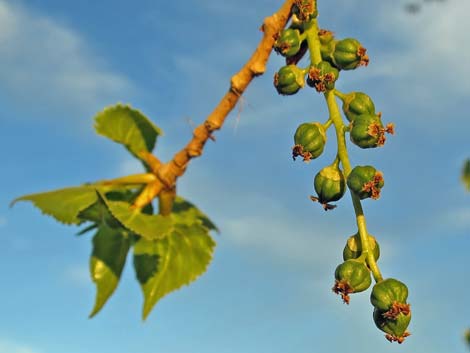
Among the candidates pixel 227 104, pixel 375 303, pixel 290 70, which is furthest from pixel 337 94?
pixel 375 303

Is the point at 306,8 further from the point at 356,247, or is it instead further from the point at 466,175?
the point at 466,175

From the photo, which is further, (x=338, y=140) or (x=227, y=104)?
(x=227, y=104)

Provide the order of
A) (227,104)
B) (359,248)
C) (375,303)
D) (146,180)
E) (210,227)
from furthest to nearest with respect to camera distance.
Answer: (210,227)
(146,180)
(227,104)
(359,248)
(375,303)

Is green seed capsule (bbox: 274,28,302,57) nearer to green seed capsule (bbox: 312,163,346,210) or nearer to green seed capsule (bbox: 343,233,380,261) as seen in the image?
green seed capsule (bbox: 312,163,346,210)

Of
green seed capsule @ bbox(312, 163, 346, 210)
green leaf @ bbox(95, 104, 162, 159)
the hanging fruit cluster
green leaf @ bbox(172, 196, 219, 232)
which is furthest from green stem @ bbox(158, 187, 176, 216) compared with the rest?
green seed capsule @ bbox(312, 163, 346, 210)

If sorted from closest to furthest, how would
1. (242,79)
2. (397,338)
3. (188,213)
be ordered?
(397,338) → (242,79) → (188,213)

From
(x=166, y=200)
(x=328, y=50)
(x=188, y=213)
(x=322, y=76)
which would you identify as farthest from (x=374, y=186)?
(x=188, y=213)

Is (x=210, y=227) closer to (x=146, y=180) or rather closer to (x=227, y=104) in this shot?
(x=146, y=180)

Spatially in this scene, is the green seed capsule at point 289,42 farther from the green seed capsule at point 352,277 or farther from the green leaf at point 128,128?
the green leaf at point 128,128
